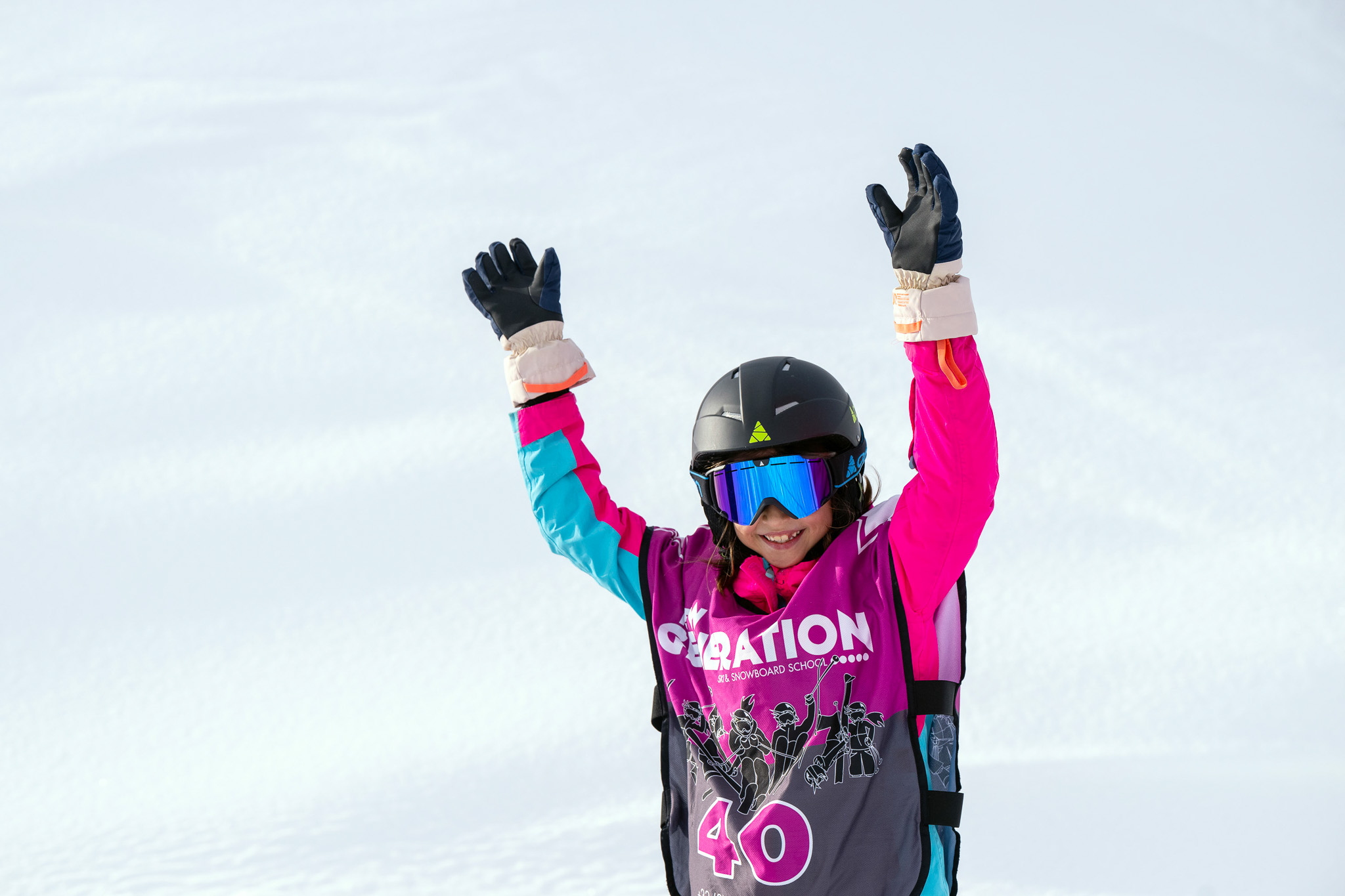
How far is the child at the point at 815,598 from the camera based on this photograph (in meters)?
3.58

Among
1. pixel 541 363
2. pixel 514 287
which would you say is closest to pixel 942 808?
pixel 541 363

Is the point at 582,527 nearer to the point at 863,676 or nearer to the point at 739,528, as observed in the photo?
the point at 739,528

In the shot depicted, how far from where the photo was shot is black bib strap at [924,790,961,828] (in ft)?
12.4

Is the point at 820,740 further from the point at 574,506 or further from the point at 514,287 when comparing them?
the point at 514,287

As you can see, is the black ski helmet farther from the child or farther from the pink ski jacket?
the pink ski jacket

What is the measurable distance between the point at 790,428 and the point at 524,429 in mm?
913

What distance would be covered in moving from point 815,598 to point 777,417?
1.79 feet

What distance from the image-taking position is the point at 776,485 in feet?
12.8

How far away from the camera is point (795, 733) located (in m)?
3.82

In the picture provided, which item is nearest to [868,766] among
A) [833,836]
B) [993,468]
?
[833,836]

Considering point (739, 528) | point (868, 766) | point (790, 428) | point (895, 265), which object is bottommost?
point (868, 766)

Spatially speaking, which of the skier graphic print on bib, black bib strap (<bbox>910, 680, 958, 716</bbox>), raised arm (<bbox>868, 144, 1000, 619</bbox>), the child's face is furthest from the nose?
black bib strap (<bbox>910, 680, 958, 716</bbox>)

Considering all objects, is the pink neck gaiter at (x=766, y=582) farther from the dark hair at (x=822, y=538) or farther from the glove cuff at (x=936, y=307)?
the glove cuff at (x=936, y=307)

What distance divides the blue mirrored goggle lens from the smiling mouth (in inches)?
3.9
